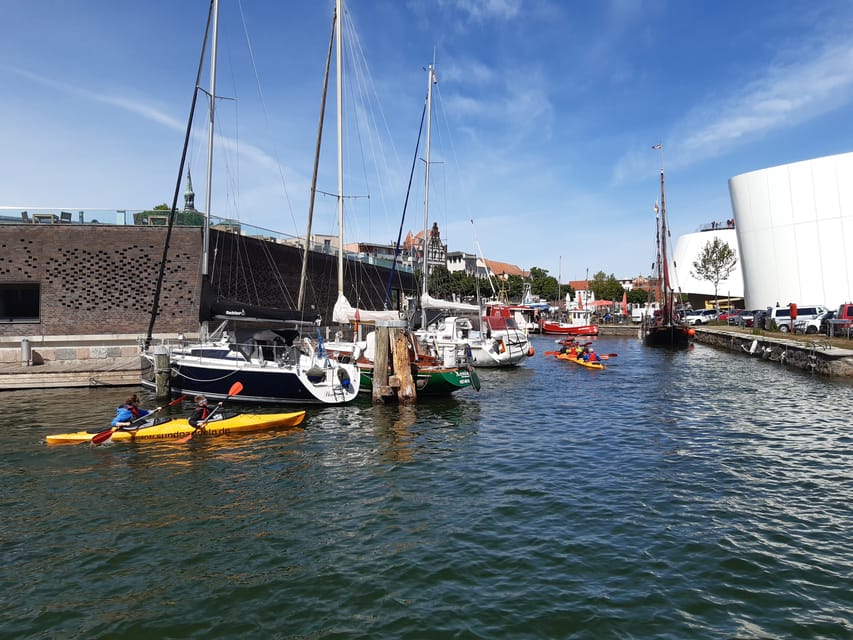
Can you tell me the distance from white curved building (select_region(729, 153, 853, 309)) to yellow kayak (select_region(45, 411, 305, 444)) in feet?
221

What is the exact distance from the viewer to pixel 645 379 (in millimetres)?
27375

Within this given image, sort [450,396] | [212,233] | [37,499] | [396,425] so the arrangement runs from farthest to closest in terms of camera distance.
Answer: [212,233]
[450,396]
[396,425]
[37,499]

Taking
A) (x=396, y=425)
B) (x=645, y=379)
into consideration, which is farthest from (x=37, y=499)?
(x=645, y=379)

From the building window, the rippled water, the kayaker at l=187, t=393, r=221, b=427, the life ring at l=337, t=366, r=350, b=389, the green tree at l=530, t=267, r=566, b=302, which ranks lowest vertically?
the rippled water

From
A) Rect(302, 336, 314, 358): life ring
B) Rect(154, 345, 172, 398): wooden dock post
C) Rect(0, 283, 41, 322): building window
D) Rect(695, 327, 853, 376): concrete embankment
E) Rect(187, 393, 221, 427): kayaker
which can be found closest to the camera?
Rect(187, 393, 221, 427): kayaker

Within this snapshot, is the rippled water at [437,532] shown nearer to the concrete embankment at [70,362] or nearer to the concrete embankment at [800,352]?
the concrete embankment at [70,362]

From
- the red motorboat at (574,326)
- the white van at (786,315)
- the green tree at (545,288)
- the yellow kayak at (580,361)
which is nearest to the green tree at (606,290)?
the green tree at (545,288)

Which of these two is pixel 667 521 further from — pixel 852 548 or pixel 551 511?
pixel 852 548

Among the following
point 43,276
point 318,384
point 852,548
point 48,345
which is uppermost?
point 43,276

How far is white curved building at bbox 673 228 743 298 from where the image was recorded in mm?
98375

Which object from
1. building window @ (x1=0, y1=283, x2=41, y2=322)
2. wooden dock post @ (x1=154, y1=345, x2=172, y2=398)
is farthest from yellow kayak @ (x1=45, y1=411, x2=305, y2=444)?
building window @ (x1=0, y1=283, x2=41, y2=322)

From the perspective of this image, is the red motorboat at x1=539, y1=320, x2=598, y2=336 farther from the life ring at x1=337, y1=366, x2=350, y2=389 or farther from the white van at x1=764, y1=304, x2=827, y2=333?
the life ring at x1=337, y1=366, x2=350, y2=389

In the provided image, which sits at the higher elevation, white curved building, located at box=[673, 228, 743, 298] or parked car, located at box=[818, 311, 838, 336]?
white curved building, located at box=[673, 228, 743, 298]

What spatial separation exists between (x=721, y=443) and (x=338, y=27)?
2331 centimetres
